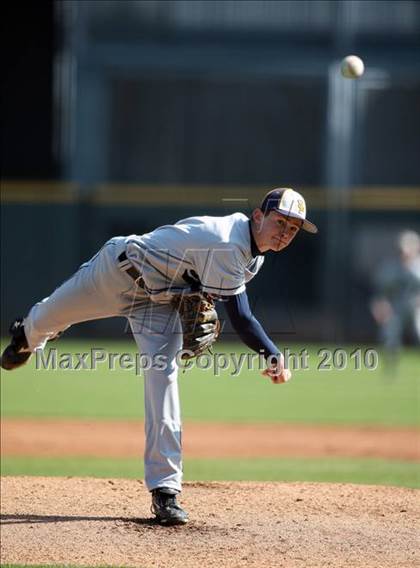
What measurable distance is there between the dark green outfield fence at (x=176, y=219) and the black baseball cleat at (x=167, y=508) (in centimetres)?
989

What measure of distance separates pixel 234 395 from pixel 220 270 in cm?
709

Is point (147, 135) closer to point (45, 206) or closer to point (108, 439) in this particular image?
point (45, 206)

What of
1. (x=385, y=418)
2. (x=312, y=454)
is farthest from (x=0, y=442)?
(x=385, y=418)

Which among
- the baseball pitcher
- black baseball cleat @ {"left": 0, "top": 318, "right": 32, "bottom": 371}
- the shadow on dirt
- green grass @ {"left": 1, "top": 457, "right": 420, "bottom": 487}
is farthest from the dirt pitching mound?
green grass @ {"left": 1, "top": 457, "right": 420, "bottom": 487}

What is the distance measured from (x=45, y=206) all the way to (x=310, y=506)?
10.5 m

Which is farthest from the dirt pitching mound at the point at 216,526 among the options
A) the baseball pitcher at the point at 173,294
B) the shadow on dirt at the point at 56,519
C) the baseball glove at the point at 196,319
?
the baseball glove at the point at 196,319

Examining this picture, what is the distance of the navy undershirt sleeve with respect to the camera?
4434 mm

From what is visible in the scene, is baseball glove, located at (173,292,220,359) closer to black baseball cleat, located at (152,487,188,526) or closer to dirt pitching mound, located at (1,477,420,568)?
black baseball cleat, located at (152,487,188,526)

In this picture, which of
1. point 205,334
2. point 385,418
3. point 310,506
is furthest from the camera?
point 385,418

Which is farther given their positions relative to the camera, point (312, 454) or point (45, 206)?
point (45, 206)

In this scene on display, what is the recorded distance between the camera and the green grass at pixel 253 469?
6.78 meters

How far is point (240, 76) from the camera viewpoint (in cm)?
1748

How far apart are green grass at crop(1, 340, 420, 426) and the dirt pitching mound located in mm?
4187

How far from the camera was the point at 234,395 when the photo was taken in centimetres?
1131
